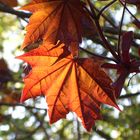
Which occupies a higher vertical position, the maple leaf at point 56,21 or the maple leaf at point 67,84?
the maple leaf at point 56,21

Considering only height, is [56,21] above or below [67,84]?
above

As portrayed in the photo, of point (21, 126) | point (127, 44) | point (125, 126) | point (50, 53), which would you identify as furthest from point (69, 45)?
point (21, 126)

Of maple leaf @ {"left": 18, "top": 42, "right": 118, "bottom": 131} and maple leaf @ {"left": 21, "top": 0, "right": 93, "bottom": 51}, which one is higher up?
maple leaf @ {"left": 21, "top": 0, "right": 93, "bottom": 51}

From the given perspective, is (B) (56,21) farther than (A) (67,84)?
No
